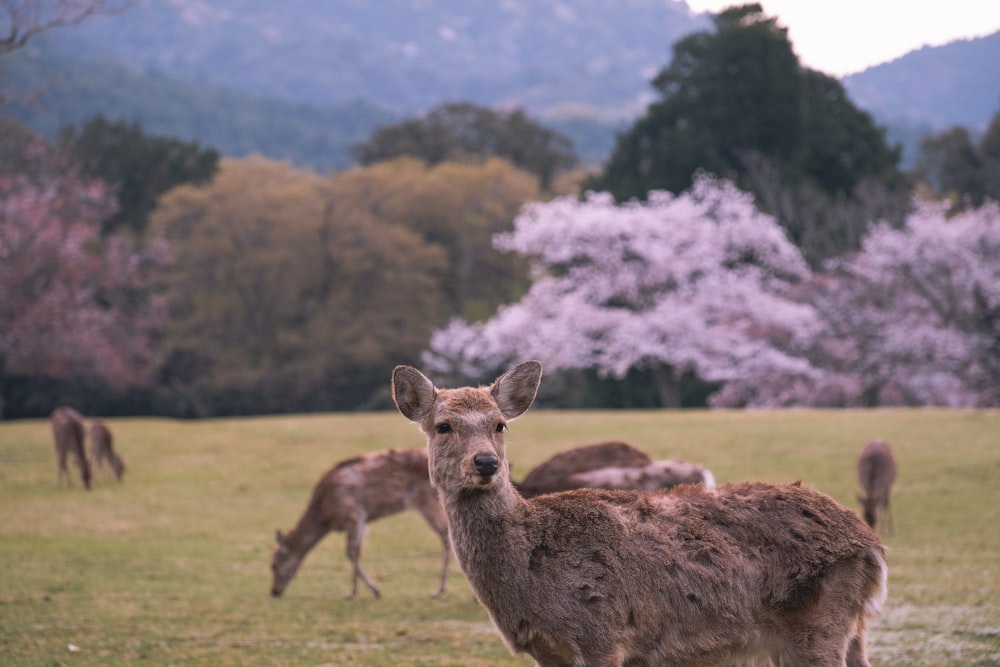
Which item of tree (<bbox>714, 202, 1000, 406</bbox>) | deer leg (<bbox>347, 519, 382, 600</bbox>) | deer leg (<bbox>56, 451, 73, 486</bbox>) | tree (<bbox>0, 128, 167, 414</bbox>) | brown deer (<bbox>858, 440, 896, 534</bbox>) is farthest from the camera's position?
tree (<bbox>714, 202, 1000, 406</bbox>)

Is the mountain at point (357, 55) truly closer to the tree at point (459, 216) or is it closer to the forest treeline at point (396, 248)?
the tree at point (459, 216)

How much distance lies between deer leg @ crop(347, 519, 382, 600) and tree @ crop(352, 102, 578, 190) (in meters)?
49.9

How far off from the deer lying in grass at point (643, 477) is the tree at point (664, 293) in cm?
2591

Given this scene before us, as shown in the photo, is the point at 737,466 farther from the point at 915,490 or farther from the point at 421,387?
the point at 421,387

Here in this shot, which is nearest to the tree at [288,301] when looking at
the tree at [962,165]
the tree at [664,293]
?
the tree at [664,293]

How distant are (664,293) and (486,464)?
109 feet

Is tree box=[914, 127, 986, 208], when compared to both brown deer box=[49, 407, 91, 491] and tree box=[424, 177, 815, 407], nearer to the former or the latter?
tree box=[424, 177, 815, 407]

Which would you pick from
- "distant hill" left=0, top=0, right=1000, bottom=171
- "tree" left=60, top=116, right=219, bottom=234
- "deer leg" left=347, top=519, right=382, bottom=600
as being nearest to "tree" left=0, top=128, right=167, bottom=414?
"tree" left=60, top=116, right=219, bottom=234

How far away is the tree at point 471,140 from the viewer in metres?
61.2

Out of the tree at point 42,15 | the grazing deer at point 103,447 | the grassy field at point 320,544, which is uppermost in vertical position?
the tree at point 42,15

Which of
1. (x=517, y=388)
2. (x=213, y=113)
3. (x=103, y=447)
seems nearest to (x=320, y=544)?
(x=103, y=447)

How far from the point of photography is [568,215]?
38688mm

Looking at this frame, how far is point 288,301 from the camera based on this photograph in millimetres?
44969

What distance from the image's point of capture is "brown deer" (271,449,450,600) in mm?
11953
